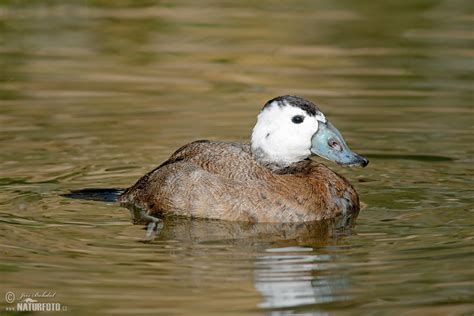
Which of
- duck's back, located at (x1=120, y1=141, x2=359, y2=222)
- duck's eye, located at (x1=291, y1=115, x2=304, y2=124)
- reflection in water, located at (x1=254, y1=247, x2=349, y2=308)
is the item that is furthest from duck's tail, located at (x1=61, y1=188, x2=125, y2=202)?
reflection in water, located at (x1=254, y1=247, x2=349, y2=308)

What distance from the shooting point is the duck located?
884cm

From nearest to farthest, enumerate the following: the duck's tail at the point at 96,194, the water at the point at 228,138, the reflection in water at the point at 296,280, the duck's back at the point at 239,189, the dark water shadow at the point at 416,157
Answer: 1. the reflection in water at the point at 296,280
2. the water at the point at 228,138
3. the duck's back at the point at 239,189
4. the duck's tail at the point at 96,194
5. the dark water shadow at the point at 416,157

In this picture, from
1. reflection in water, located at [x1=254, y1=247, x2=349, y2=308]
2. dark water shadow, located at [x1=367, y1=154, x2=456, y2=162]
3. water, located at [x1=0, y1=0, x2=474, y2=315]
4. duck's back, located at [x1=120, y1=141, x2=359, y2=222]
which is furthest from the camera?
dark water shadow, located at [x1=367, y1=154, x2=456, y2=162]

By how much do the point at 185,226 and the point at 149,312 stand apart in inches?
81.0

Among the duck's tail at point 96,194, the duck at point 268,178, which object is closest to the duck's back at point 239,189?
the duck at point 268,178

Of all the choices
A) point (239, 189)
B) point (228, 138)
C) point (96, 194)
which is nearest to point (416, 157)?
point (228, 138)

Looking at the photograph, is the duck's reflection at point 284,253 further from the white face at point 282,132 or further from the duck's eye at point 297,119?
the duck's eye at point 297,119

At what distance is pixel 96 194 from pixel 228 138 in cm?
219

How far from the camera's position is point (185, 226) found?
876cm

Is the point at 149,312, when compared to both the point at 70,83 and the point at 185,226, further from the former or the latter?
the point at 70,83

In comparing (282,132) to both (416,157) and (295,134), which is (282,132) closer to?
(295,134)

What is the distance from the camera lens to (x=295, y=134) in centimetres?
896

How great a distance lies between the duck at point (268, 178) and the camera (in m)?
8.84

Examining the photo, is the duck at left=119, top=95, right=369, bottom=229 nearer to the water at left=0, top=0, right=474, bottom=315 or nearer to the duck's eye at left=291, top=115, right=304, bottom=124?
the duck's eye at left=291, top=115, right=304, bottom=124
